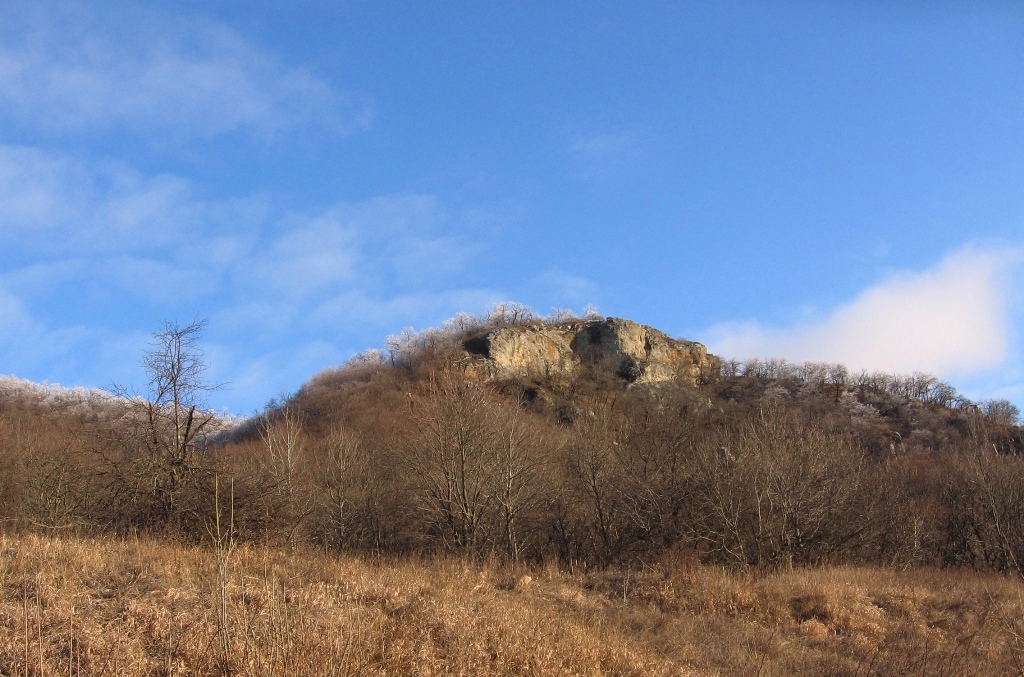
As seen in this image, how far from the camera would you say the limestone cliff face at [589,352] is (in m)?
68.0

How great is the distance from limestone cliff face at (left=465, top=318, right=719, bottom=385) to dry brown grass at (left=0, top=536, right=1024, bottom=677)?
5020 cm

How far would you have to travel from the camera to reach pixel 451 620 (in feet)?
26.8

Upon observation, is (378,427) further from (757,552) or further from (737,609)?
(737,609)

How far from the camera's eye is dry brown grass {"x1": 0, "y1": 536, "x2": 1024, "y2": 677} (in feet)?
19.7

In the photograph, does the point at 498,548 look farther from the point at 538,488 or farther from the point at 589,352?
the point at 589,352

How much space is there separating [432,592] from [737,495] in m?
15.3

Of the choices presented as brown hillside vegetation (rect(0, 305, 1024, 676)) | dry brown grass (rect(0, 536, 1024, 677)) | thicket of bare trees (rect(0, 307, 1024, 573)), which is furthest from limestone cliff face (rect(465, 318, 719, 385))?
dry brown grass (rect(0, 536, 1024, 677))

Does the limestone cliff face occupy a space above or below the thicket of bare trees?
above

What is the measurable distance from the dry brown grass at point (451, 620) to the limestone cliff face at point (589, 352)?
50200 millimetres

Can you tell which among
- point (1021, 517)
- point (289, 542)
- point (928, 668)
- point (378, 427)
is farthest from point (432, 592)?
point (378, 427)

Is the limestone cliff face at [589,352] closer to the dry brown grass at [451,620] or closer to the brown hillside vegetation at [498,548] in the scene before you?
the brown hillside vegetation at [498,548]

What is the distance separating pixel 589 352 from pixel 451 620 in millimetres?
65693

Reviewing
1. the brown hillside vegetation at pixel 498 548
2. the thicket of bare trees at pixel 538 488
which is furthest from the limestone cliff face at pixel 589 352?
the thicket of bare trees at pixel 538 488

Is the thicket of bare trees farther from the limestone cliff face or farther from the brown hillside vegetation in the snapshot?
the limestone cliff face
